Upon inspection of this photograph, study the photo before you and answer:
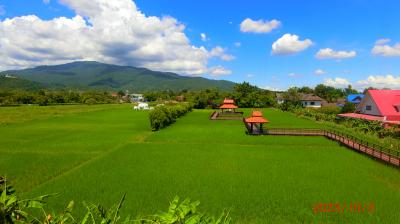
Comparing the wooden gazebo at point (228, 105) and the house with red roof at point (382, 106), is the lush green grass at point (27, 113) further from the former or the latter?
the house with red roof at point (382, 106)

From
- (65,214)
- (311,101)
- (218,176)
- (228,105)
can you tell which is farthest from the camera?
(311,101)

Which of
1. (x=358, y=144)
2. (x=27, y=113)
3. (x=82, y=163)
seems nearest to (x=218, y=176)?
(x=82, y=163)

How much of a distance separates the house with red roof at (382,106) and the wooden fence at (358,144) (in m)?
9.25

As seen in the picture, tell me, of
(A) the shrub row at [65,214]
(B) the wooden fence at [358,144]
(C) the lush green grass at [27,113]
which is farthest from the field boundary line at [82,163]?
(C) the lush green grass at [27,113]

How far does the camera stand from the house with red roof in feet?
115

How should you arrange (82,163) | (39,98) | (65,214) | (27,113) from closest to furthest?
(65,214)
(82,163)
(27,113)
(39,98)

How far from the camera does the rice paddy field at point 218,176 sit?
11421 mm

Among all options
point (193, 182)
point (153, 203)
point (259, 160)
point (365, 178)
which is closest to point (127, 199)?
point (153, 203)

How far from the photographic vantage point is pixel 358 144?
23.5m

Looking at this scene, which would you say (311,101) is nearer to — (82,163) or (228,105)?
(228,105)

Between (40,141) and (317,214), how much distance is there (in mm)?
26591

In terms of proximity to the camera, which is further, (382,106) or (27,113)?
(27,113)

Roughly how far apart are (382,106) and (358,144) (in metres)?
17.7

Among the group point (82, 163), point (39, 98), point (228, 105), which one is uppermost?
point (228, 105)
